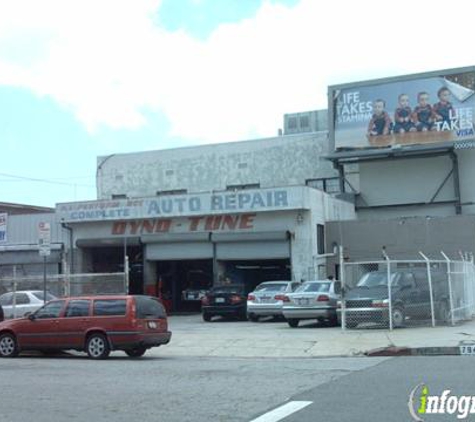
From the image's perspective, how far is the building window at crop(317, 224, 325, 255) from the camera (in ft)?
105

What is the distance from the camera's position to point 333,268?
32.9 metres

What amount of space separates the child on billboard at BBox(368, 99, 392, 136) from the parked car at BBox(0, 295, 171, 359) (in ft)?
79.6

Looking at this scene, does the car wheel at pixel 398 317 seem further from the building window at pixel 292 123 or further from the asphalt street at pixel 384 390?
the building window at pixel 292 123

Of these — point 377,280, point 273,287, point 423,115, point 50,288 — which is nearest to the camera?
point 377,280

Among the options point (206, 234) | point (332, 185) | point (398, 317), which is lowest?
point (398, 317)

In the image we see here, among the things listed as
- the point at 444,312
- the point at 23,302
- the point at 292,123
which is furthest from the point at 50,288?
the point at 292,123

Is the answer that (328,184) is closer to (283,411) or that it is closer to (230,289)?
(230,289)

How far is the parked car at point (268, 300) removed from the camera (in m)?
25.1

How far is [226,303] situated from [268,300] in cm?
247

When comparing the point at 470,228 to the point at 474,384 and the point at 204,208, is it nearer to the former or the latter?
the point at 204,208

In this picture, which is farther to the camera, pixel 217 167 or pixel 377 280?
pixel 217 167

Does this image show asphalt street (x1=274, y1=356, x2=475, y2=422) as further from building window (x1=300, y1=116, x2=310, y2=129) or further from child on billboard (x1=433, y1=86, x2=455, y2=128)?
building window (x1=300, y1=116, x2=310, y2=129)

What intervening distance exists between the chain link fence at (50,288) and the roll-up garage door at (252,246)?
4792 mm

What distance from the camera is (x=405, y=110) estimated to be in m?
38.3
